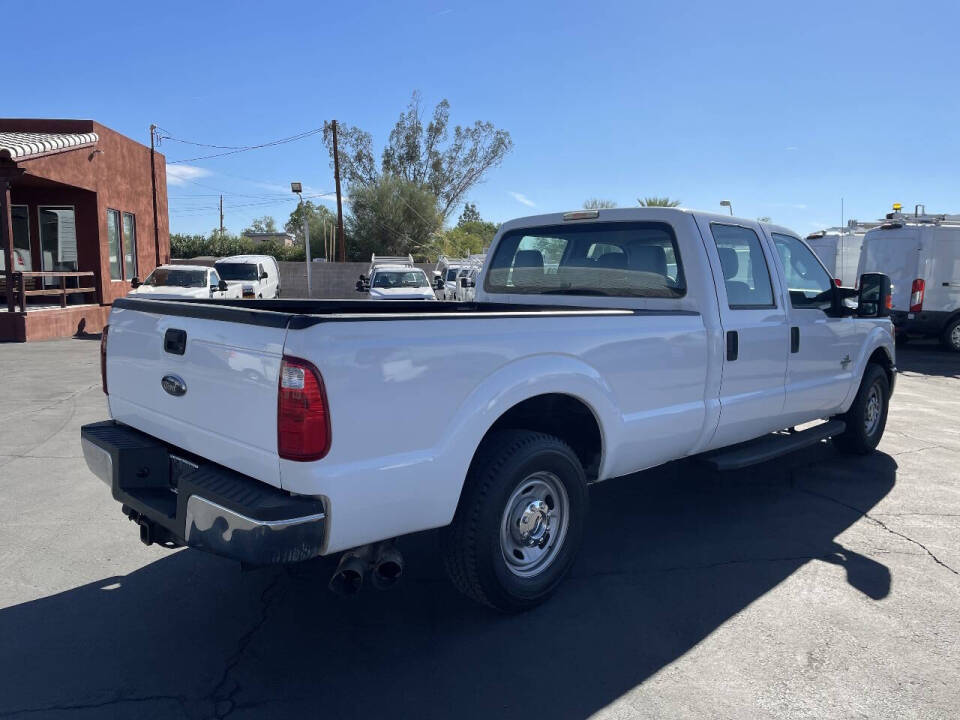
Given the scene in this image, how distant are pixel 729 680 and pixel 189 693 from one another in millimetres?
2175

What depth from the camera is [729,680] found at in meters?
3.14

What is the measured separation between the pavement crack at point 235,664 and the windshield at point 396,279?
16645 mm

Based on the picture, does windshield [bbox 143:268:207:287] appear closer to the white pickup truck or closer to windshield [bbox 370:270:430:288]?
windshield [bbox 370:270:430:288]

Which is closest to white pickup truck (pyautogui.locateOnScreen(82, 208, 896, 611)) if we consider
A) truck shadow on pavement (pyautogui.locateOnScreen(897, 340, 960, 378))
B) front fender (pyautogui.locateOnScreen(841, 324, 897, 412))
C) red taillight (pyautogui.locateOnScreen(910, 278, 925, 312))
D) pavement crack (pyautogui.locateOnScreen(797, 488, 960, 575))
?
pavement crack (pyautogui.locateOnScreen(797, 488, 960, 575))

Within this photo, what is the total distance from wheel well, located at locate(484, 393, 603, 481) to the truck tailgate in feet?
4.09

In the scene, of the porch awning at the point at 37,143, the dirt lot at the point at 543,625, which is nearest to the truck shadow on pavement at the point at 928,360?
the dirt lot at the point at 543,625

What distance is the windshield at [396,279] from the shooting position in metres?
20.3

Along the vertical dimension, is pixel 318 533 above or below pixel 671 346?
below

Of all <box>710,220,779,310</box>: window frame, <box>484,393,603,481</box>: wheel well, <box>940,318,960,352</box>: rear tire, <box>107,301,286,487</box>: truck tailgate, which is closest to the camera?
<box>107,301,286,487</box>: truck tailgate

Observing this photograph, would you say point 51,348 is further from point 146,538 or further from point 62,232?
point 146,538

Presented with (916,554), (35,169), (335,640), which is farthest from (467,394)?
(35,169)

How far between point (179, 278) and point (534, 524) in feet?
56.0

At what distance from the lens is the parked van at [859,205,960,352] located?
14945 mm

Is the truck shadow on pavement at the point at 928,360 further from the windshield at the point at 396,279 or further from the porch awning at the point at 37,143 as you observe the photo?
the porch awning at the point at 37,143
